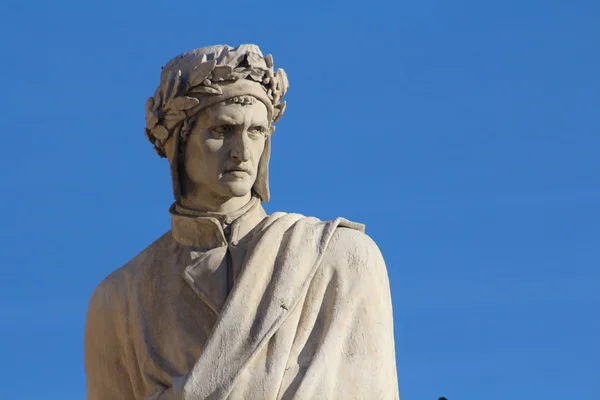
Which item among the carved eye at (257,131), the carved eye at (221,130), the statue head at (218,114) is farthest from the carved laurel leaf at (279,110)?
the carved eye at (221,130)

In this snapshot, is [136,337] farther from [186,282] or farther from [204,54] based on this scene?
[204,54]

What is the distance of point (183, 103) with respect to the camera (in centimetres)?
2508

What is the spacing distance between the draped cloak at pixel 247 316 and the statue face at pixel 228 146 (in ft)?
1.17

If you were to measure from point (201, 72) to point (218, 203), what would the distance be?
3.76 ft

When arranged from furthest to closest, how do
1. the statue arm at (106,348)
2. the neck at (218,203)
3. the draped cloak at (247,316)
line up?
the statue arm at (106,348) < the neck at (218,203) < the draped cloak at (247,316)

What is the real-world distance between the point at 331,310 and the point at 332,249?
1.93ft

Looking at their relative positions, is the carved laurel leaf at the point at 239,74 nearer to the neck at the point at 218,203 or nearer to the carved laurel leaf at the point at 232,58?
the carved laurel leaf at the point at 232,58

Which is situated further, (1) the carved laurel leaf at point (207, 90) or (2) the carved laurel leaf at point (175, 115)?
(2) the carved laurel leaf at point (175, 115)

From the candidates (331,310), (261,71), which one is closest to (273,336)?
(331,310)

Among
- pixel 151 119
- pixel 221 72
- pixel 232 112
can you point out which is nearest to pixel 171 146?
pixel 151 119

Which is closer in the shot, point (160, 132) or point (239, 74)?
point (239, 74)

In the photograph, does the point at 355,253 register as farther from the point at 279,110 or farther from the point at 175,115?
the point at 175,115

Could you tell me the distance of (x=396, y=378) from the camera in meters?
25.0

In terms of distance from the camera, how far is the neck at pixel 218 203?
25266mm
